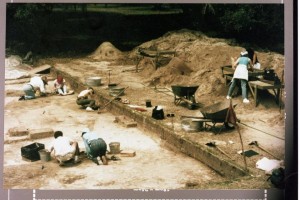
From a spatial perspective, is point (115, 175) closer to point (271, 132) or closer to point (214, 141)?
point (214, 141)

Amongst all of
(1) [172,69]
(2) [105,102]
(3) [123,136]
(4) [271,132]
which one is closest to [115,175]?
(3) [123,136]

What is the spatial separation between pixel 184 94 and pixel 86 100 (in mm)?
1291

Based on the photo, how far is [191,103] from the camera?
272 inches

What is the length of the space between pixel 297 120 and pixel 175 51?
1.82 meters

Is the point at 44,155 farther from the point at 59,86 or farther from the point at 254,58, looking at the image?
the point at 254,58

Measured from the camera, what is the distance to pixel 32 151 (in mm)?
6660

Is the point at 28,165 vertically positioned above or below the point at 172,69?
below

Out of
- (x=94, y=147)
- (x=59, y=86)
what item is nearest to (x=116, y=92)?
(x=59, y=86)

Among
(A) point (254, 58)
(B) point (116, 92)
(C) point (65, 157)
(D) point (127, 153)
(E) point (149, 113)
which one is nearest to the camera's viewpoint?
(C) point (65, 157)

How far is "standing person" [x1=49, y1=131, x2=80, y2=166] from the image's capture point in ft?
21.7

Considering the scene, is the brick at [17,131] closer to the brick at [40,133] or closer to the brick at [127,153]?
the brick at [40,133]

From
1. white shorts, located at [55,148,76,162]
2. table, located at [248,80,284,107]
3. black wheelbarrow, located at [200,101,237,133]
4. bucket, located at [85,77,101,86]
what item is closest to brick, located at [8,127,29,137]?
white shorts, located at [55,148,76,162]

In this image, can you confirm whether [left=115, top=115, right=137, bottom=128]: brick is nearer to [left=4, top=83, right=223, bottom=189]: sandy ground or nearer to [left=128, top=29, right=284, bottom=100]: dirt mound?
[left=4, top=83, right=223, bottom=189]: sandy ground

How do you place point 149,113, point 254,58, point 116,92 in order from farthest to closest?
point 116,92
point 149,113
point 254,58
